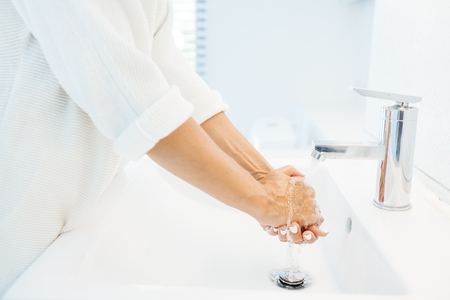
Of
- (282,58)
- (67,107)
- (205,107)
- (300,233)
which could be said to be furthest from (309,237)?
(282,58)

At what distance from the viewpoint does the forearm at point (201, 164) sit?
0.41 metres

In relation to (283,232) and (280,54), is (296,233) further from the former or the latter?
(280,54)

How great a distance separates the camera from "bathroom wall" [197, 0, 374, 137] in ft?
8.04

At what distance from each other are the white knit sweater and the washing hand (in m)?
0.20

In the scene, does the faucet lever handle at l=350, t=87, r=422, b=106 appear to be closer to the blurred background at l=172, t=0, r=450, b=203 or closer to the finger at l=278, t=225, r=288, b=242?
the finger at l=278, t=225, r=288, b=242

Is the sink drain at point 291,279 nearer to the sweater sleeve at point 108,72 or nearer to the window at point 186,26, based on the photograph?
the sweater sleeve at point 108,72

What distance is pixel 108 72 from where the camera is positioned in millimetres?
392

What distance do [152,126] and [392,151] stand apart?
35cm

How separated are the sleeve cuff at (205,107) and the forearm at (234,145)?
→ 0.01 metres

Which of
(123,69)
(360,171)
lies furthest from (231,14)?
(123,69)

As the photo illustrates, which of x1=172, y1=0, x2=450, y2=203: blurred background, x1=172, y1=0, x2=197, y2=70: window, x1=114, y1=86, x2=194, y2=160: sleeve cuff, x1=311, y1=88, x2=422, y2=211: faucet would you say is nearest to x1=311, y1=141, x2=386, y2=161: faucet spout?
x1=311, y1=88, x2=422, y2=211: faucet

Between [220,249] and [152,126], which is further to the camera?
[220,249]

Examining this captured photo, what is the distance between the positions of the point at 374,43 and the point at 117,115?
70cm

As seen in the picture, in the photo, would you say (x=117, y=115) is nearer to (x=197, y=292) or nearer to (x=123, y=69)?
(x=123, y=69)
